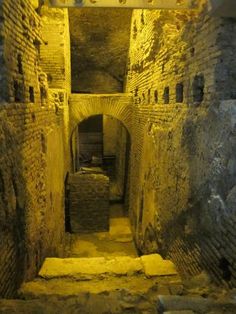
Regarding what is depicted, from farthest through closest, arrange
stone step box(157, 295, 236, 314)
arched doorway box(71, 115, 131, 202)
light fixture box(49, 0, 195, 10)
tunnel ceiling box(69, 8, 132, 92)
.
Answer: arched doorway box(71, 115, 131, 202) → tunnel ceiling box(69, 8, 132, 92) → light fixture box(49, 0, 195, 10) → stone step box(157, 295, 236, 314)

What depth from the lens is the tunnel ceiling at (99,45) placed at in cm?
1352

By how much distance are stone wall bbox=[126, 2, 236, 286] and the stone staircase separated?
517 mm

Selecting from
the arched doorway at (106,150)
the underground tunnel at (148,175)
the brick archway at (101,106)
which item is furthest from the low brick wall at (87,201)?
the arched doorway at (106,150)

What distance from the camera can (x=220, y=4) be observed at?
159 inches

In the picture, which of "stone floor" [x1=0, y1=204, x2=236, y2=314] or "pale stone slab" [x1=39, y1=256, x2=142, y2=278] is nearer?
"stone floor" [x1=0, y1=204, x2=236, y2=314]

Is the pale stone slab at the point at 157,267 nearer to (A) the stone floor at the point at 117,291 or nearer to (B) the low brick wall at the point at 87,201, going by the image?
(A) the stone floor at the point at 117,291

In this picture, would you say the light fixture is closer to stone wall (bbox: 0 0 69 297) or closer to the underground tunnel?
the underground tunnel

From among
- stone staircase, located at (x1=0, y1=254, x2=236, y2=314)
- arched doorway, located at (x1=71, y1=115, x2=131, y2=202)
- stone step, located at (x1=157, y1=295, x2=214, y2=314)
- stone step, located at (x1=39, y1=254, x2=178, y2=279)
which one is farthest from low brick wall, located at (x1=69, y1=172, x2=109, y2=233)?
stone step, located at (x1=157, y1=295, x2=214, y2=314)

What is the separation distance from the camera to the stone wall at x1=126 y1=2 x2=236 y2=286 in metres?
4.05

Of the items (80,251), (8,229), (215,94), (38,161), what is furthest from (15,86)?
Result: (80,251)

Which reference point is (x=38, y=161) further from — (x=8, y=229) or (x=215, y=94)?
(x=215, y=94)

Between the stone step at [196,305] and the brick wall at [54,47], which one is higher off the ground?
the brick wall at [54,47]

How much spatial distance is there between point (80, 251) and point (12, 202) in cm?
560

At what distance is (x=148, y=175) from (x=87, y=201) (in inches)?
124
